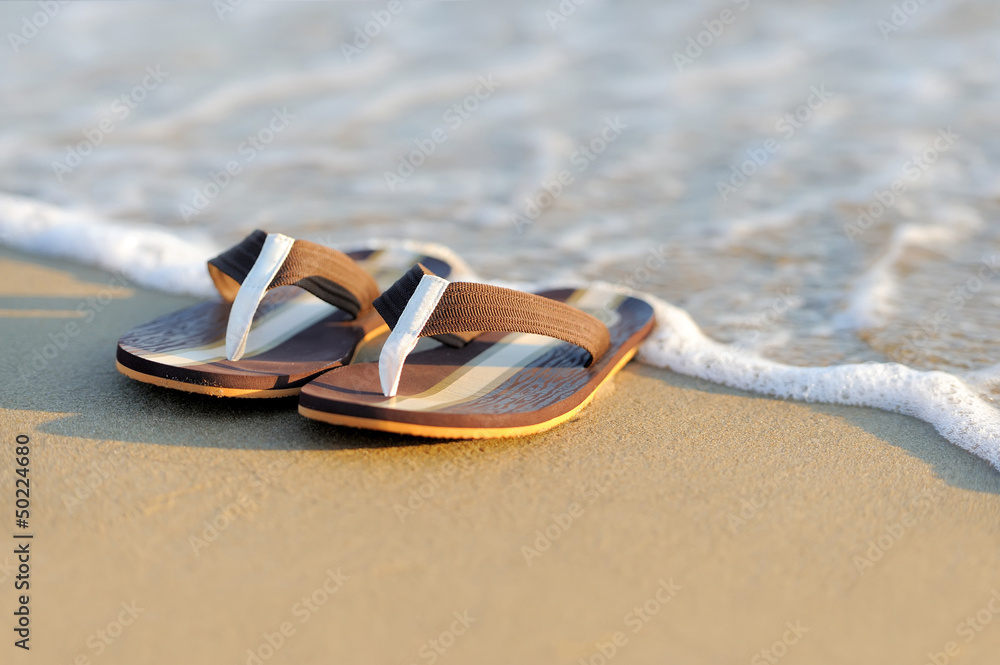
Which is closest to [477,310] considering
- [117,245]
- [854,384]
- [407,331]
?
[407,331]

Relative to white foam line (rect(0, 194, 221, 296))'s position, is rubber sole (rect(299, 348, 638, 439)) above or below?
above

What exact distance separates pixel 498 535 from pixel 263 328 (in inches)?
33.8

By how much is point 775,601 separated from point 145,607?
0.91m

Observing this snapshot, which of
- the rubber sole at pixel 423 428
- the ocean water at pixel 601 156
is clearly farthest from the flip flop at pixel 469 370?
the ocean water at pixel 601 156

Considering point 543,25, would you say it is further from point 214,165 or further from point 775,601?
point 775,601

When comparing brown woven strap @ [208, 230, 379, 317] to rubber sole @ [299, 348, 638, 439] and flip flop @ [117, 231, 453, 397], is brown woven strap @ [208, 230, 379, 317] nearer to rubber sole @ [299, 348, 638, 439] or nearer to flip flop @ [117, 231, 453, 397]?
flip flop @ [117, 231, 453, 397]

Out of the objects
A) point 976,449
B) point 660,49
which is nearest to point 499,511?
point 976,449

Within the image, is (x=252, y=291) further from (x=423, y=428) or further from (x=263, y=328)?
(x=423, y=428)

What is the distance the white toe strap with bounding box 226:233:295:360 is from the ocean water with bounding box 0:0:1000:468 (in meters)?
0.83

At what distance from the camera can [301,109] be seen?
4426 mm

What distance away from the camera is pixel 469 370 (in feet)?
6.18

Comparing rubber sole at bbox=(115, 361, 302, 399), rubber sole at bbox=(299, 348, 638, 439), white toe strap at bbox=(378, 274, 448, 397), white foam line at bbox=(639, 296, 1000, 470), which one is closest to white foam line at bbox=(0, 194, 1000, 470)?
white foam line at bbox=(639, 296, 1000, 470)

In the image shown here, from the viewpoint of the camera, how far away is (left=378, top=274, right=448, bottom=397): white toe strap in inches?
65.2

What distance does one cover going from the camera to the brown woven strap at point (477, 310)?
172 cm
